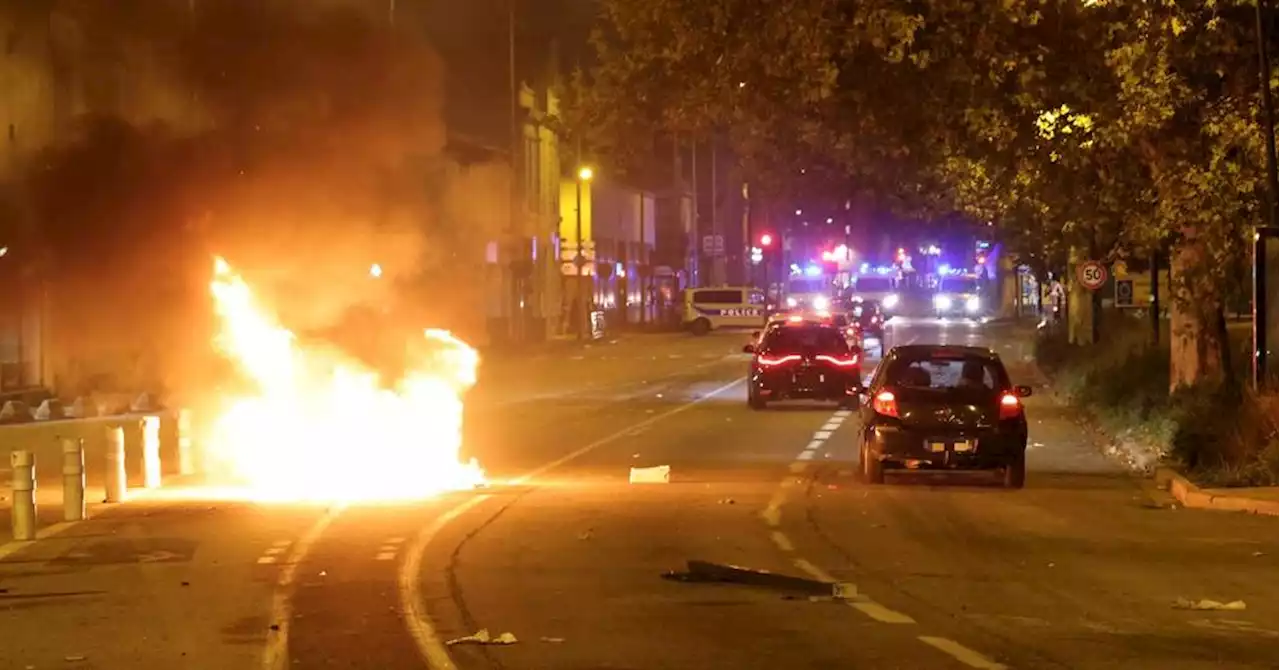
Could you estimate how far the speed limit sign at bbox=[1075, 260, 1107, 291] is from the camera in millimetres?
37969

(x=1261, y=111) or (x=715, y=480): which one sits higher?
(x=1261, y=111)

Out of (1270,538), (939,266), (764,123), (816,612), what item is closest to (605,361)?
(764,123)

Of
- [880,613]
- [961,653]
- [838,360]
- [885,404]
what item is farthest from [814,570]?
[838,360]

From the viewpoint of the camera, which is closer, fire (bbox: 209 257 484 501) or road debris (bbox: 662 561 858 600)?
road debris (bbox: 662 561 858 600)

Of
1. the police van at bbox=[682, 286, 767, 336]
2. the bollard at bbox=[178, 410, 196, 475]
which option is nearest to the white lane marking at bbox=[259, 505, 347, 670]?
the bollard at bbox=[178, 410, 196, 475]

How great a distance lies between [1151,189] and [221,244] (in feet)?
39.8

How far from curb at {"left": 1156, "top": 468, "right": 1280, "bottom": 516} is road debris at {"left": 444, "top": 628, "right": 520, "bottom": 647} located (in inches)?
350

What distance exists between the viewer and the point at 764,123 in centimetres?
2678

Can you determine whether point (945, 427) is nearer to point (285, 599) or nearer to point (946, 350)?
point (946, 350)

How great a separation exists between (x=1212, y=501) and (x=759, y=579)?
266 inches

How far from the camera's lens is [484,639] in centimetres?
1014

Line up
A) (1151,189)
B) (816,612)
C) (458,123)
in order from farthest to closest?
1. (458,123)
2. (1151,189)
3. (816,612)

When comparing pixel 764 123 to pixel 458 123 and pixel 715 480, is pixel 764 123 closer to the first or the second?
pixel 715 480

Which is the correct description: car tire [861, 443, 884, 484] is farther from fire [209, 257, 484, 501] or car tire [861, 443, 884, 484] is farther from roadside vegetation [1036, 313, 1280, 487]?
fire [209, 257, 484, 501]
